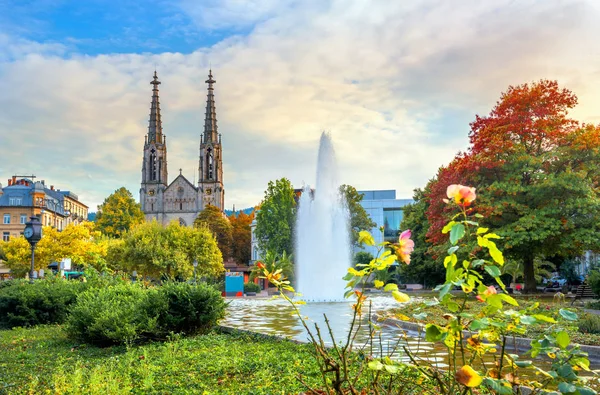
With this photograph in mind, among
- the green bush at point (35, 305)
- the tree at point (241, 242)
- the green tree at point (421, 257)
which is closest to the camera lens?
the green bush at point (35, 305)

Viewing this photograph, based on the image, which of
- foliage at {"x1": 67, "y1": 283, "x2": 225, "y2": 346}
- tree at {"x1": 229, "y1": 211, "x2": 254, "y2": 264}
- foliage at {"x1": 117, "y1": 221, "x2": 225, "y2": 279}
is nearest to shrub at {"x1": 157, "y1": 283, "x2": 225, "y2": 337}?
foliage at {"x1": 67, "y1": 283, "x2": 225, "y2": 346}

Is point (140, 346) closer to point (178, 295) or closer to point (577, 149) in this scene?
point (178, 295)

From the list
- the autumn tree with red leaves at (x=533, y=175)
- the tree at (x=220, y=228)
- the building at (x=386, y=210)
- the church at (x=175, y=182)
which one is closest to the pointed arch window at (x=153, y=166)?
the church at (x=175, y=182)

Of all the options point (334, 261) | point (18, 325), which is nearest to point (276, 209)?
point (334, 261)

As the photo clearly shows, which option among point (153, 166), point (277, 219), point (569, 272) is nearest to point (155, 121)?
point (153, 166)

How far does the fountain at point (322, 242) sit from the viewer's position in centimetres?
3516

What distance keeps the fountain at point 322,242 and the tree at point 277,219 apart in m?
13.7

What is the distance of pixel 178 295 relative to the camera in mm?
11609

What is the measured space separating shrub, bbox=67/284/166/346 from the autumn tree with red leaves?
675 inches

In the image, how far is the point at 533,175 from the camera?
26469 millimetres

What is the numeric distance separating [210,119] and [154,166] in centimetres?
1456

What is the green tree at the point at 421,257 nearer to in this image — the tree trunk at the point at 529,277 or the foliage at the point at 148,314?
the tree trunk at the point at 529,277

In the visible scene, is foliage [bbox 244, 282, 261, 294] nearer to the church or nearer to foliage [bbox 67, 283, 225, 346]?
foliage [bbox 67, 283, 225, 346]

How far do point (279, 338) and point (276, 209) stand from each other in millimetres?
44690
